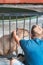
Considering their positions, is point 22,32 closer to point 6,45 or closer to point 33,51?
point 6,45

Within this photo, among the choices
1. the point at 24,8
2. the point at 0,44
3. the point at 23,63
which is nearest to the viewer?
the point at 23,63

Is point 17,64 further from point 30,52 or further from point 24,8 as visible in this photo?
point 24,8

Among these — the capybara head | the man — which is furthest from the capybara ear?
the man

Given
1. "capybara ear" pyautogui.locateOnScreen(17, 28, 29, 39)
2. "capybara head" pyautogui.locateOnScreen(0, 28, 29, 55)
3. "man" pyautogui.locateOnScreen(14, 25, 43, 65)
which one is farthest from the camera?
"capybara head" pyautogui.locateOnScreen(0, 28, 29, 55)

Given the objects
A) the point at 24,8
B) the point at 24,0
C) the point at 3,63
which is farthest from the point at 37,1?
the point at 3,63

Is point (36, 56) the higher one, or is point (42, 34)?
point (42, 34)

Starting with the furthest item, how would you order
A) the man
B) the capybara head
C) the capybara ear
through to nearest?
the capybara head, the capybara ear, the man

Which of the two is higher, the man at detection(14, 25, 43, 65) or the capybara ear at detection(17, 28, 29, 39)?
the capybara ear at detection(17, 28, 29, 39)

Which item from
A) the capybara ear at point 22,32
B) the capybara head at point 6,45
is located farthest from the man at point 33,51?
the capybara head at point 6,45

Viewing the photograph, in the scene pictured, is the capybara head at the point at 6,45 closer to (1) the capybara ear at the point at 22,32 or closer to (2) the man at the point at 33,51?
(1) the capybara ear at the point at 22,32

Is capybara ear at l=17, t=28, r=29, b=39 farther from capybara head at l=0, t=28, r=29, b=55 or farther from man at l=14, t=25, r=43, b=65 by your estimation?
man at l=14, t=25, r=43, b=65

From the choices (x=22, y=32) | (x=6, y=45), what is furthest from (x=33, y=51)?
(x=6, y=45)

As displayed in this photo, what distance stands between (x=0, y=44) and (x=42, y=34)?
14.5 inches

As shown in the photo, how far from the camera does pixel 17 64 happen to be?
150 centimetres
